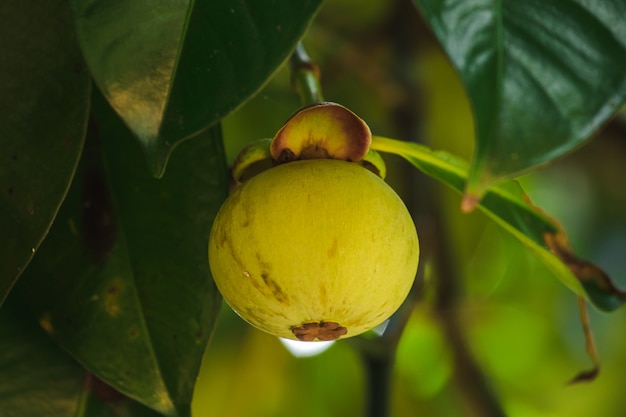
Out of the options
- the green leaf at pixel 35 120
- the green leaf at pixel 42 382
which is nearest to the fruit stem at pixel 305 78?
the green leaf at pixel 35 120

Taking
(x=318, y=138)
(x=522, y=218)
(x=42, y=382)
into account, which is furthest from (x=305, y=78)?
(x=42, y=382)

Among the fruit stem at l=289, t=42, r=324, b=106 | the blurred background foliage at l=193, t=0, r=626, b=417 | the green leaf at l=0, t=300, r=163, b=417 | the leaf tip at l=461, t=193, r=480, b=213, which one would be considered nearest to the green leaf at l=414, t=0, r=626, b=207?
the leaf tip at l=461, t=193, r=480, b=213

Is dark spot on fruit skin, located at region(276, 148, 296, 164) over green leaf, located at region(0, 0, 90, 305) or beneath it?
beneath

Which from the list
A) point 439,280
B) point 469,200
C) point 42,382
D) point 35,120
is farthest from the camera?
point 439,280

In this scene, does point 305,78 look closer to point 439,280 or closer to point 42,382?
point 42,382

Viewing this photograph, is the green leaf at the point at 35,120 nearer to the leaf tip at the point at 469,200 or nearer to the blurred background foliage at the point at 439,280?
the leaf tip at the point at 469,200

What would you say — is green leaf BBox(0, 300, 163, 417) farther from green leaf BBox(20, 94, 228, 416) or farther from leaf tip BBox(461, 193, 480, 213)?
leaf tip BBox(461, 193, 480, 213)
